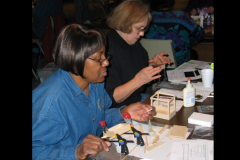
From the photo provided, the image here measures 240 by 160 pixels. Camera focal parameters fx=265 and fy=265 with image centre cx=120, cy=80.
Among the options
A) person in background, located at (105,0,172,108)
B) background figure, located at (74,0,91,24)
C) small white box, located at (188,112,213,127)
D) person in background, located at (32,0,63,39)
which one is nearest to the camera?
small white box, located at (188,112,213,127)

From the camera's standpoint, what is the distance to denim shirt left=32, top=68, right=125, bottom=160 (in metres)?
Answer: 1.27

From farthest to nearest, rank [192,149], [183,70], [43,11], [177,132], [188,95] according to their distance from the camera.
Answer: [43,11], [183,70], [188,95], [177,132], [192,149]

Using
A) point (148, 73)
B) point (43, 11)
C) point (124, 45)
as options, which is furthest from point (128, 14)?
point (43, 11)

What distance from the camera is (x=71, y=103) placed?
1.39 metres

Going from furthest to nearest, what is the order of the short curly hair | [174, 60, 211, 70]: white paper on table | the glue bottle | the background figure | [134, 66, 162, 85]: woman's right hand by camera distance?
the background figure, [174, 60, 211, 70]: white paper on table, [134, 66, 162, 85]: woman's right hand, the glue bottle, the short curly hair

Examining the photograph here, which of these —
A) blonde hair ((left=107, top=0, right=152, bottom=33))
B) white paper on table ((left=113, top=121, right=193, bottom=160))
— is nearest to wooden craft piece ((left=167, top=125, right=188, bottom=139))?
white paper on table ((left=113, top=121, right=193, bottom=160))

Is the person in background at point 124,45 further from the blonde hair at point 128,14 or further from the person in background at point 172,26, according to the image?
the person in background at point 172,26

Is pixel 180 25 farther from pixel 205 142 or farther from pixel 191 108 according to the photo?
pixel 205 142

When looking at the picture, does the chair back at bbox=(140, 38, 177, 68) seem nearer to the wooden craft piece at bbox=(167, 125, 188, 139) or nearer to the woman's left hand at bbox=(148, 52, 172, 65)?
the woman's left hand at bbox=(148, 52, 172, 65)

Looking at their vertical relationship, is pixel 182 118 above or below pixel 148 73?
below

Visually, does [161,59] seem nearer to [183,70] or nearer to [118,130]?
[183,70]

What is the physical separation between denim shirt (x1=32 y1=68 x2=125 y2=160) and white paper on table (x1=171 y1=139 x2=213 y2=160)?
484 millimetres

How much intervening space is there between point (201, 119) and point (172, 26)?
1581mm

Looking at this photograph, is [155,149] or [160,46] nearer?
[155,149]
